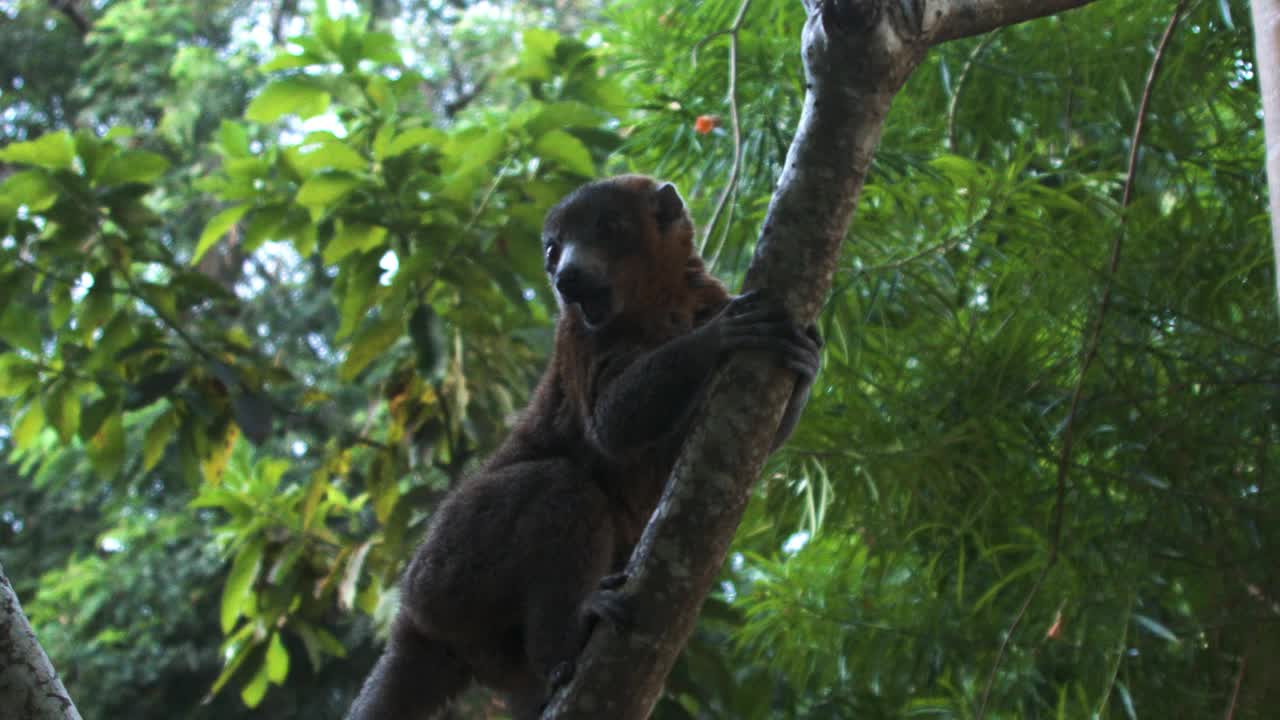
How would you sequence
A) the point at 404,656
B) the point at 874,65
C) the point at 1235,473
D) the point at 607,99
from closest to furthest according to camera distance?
the point at 874,65, the point at 404,656, the point at 1235,473, the point at 607,99

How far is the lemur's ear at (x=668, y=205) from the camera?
3.43 metres

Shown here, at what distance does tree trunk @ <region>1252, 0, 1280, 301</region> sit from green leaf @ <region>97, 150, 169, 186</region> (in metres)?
3.79

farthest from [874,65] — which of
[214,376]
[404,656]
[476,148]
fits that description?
[214,376]

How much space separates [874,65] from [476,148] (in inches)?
95.7

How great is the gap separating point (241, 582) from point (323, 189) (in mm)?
1655

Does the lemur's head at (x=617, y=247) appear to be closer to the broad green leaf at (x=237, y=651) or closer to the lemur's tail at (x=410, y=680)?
the lemur's tail at (x=410, y=680)

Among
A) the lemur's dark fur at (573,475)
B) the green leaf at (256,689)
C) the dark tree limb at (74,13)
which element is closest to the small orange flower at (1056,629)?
the lemur's dark fur at (573,475)

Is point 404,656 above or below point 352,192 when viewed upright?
below

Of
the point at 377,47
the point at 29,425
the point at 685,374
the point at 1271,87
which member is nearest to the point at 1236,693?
the point at 685,374

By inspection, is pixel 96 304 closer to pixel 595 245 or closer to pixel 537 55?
pixel 537 55

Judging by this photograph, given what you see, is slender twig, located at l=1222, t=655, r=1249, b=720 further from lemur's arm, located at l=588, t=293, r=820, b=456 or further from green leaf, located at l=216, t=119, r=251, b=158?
green leaf, located at l=216, t=119, r=251, b=158

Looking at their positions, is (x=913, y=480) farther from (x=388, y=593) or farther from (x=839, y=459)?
(x=388, y=593)

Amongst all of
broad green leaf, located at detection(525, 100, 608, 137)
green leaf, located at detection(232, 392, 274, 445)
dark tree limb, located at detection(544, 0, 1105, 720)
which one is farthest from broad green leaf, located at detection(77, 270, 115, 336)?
dark tree limb, located at detection(544, 0, 1105, 720)

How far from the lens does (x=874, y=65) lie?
2074 mm
